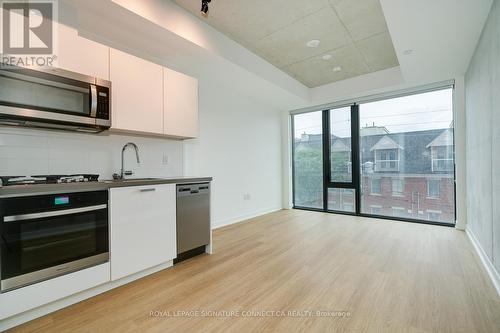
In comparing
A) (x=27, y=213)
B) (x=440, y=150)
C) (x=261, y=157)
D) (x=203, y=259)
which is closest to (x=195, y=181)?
(x=203, y=259)

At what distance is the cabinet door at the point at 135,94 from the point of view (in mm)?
2211

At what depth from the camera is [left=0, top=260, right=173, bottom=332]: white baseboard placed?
150cm

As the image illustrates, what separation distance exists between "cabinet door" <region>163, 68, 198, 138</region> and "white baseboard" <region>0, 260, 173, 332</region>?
1513 mm

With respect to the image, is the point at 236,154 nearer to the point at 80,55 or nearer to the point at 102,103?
the point at 102,103

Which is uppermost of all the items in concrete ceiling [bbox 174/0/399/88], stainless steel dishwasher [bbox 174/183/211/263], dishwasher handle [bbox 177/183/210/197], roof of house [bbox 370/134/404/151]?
concrete ceiling [bbox 174/0/399/88]

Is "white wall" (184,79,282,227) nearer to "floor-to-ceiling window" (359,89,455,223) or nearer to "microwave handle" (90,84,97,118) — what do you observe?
"microwave handle" (90,84,97,118)

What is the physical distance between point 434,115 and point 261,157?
3.23 meters

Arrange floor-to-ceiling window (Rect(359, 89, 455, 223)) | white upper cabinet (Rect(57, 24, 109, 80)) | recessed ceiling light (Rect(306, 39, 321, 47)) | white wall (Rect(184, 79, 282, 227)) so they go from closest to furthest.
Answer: white upper cabinet (Rect(57, 24, 109, 80)), recessed ceiling light (Rect(306, 39, 321, 47)), white wall (Rect(184, 79, 282, 227)), floor-to-ceiling window (Rect(359, 89, 455, 223))

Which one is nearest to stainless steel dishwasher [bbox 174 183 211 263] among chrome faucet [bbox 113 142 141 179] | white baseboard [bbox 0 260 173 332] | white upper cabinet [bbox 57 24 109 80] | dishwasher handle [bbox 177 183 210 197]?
dishwasher handle [bbox 177 183 210 197]

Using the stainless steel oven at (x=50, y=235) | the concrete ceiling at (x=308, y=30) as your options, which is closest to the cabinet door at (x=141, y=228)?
the stainless steel oven at (x=50, y=235)

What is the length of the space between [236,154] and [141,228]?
257 cm

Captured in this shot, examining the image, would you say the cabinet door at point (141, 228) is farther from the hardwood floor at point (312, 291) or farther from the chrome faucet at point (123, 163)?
the chrome faucet at point (123, 163)

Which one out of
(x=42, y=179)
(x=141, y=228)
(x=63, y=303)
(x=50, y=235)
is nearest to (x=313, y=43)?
(x=141, y=228)

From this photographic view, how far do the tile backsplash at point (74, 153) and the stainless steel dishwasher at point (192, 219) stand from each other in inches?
27.5
